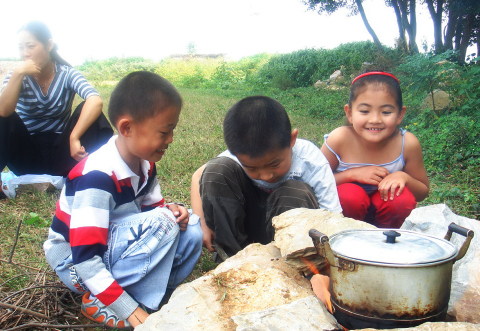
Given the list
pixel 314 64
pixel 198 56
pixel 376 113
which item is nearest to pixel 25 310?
pixel 376 113

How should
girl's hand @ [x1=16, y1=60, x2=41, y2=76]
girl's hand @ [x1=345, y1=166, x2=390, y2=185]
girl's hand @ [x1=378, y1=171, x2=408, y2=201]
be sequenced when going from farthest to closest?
girl's hand @ [x1=16, y1=60, x2=41, y2=76] → girl's hand @ [x1=345, y1=166, x2=390, y2=185] → girl's hand @ [x1=378, y1=171, x2=408, y2=201]

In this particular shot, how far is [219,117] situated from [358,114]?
4.84 m

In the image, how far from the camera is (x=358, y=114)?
8.64 feet

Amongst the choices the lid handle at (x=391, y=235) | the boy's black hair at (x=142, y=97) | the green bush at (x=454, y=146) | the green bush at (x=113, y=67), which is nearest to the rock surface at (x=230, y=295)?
the lid handle at (x=391, y=235)

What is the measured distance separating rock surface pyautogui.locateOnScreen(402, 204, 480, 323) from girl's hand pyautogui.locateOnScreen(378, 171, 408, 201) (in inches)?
12.9

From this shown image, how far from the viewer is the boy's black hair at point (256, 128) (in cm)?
218

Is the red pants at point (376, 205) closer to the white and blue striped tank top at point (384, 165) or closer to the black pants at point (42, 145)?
the white and blue striped tank top at point (384, 165)

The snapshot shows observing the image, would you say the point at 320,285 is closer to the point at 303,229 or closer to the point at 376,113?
the point at 303,229

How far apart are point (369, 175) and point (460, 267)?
1055 millimetres

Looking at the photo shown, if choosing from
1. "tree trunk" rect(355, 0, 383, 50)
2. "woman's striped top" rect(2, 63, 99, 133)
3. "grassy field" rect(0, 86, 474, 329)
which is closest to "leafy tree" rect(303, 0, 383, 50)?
"tree trunk" rect(355, 0, 383, 50)

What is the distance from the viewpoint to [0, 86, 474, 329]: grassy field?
2525mm

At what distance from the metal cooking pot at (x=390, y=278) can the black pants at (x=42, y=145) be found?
2.85 m

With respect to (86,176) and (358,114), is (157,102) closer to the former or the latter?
(86,176)

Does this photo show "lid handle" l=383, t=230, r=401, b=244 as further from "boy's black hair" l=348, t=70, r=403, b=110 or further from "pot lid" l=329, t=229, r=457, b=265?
"boy's black hair" l=348, t=70, r=403, b=110
